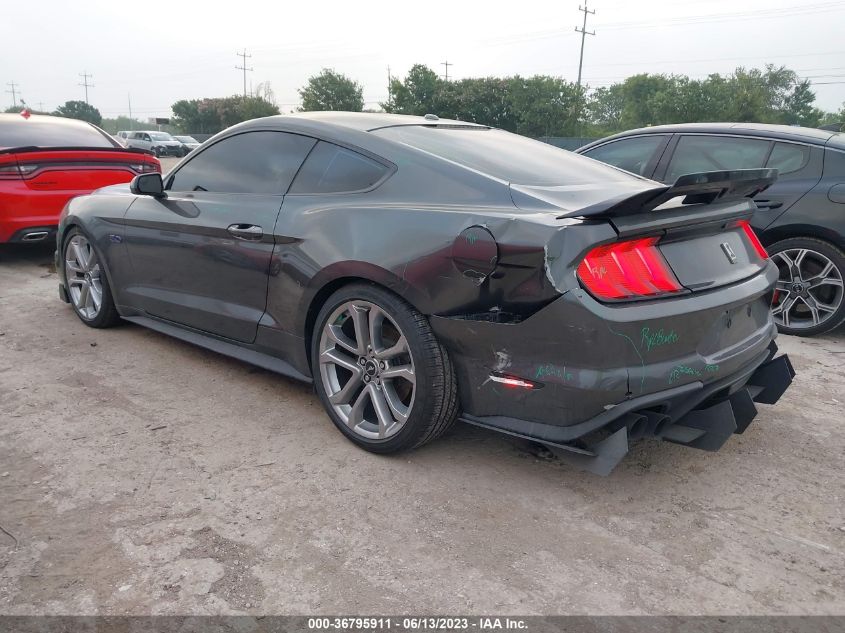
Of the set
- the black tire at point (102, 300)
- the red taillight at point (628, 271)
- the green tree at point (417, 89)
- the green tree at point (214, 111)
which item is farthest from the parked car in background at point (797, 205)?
the green tree at point (214, 111)

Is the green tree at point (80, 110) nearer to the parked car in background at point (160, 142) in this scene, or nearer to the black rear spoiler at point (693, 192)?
the parked car in background at point (160, 142)

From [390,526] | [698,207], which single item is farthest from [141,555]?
[698,207]

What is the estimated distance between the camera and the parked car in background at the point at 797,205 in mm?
4918

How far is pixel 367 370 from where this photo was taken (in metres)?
3.11

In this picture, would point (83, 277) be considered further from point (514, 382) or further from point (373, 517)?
point (514, 382)

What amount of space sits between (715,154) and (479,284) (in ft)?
12.0

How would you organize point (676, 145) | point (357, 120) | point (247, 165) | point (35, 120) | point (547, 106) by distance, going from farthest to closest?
point (547, 106), point (35, 120), point (676, 145), point (247, 165), point (357, 120)

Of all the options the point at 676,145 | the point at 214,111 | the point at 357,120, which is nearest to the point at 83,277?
the point at 357,120

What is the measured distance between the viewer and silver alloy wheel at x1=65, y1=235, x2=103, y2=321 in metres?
4.87

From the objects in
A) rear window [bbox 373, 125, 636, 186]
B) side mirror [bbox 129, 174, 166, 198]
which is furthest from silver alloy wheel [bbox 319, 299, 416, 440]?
side mirror [bbox 129, 174, 166, 198]

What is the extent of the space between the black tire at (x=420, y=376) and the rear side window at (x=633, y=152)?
3.59 m

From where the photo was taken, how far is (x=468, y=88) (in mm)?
66375

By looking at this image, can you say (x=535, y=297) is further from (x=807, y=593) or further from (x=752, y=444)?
(x=752, y=444)

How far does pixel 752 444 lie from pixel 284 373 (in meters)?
2.27
